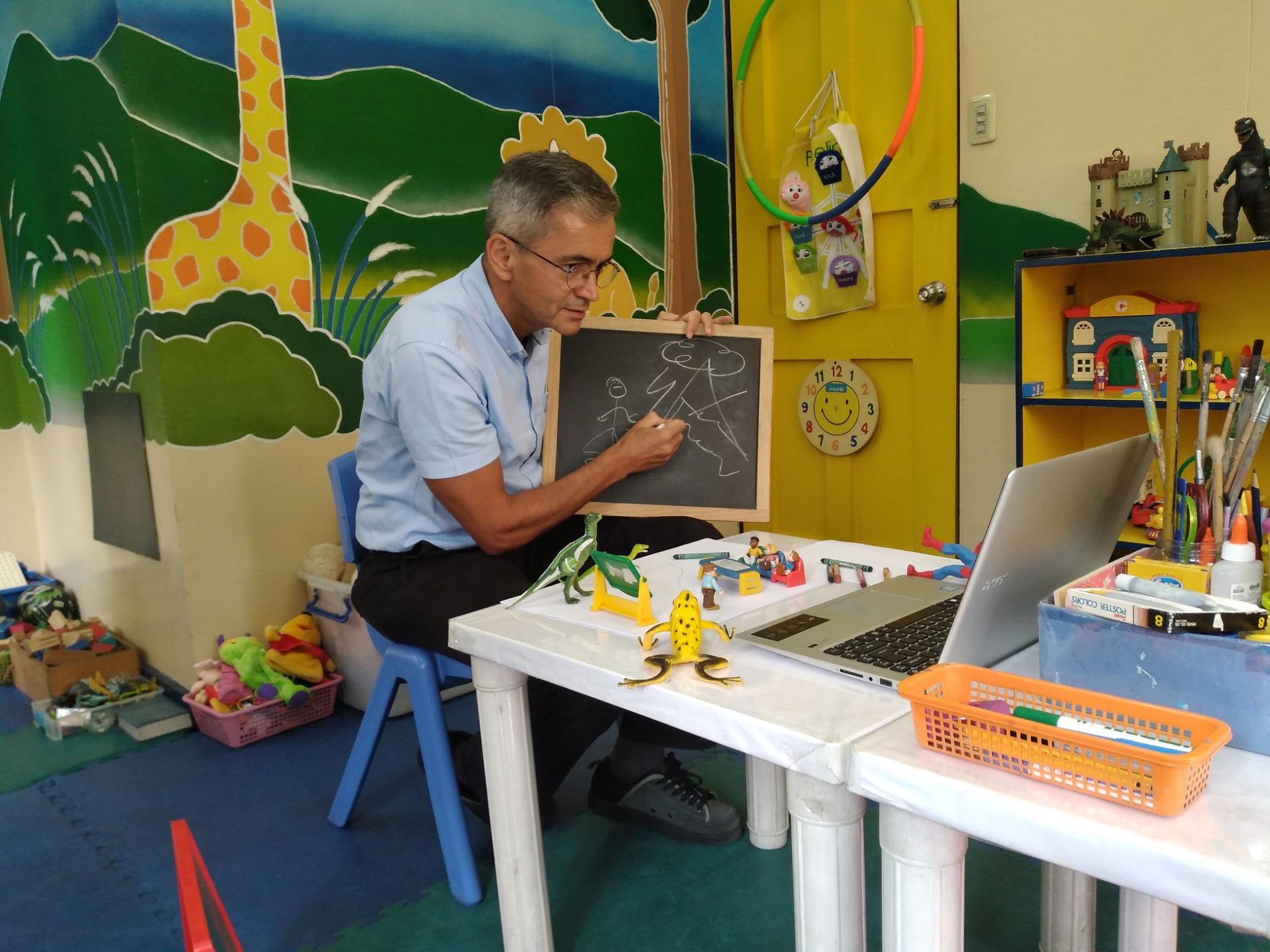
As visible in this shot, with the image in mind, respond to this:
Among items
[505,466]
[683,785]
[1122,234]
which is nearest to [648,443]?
[505,466]

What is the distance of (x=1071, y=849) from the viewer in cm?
65

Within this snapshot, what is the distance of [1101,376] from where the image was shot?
8.25 feet

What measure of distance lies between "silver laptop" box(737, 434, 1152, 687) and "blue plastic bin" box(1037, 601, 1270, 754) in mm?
59

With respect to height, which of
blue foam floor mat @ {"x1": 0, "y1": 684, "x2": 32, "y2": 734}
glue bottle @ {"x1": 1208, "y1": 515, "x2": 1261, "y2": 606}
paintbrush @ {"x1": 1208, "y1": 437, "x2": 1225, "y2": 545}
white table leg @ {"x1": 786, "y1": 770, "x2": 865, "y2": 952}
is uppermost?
paintbrush @ {"x1": 1208, "y1": 437, "x2": 1225, "y2": 545}

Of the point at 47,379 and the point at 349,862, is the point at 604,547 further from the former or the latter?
the point at 47,379

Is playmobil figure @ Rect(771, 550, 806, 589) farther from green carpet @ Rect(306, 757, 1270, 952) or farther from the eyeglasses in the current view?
the eyeglasses

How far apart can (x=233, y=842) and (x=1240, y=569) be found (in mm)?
1765

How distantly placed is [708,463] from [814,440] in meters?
1.72

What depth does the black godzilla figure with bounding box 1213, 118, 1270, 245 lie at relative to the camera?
217cm

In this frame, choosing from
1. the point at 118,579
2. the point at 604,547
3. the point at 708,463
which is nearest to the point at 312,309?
the point at 118,579

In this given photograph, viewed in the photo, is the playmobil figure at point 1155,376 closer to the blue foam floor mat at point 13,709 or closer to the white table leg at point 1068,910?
the white table leg at point 1068,910

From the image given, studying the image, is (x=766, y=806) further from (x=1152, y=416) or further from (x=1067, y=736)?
(x=1067, y=736)

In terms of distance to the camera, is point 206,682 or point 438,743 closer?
point 438,743

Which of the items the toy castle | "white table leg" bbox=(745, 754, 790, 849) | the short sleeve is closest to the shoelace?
"white table leg" bbox=(745, 754, 790, 849)
